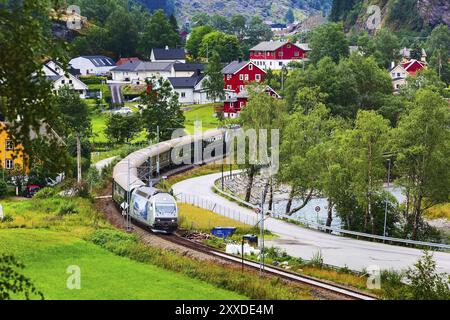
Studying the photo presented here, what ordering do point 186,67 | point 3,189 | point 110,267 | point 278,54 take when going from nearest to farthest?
point 110,267 < point 3,189 < point 186,67 < point 278,54

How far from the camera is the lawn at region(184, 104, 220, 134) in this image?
83.3m

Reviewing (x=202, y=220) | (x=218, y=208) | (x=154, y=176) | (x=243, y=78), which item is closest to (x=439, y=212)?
(x=218, y=208)

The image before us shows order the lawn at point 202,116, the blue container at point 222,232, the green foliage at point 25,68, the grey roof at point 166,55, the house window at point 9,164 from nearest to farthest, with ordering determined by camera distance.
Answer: the green foliage at point 25,68 < the blue container at point 222,232 < the house window at point 9,164 < the lawn at point 202,116 < the grey roof at point 166,55

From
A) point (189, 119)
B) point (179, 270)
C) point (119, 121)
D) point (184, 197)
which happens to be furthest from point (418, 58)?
point (179, 270)

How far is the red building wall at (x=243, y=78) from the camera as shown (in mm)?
101438

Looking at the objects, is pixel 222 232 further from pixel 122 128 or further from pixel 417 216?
pixel 122 128

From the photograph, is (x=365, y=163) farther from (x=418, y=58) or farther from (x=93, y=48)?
(x=93, y=48)

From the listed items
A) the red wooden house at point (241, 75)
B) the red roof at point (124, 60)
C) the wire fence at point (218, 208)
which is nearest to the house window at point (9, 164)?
the wire fence at point (218, 208)

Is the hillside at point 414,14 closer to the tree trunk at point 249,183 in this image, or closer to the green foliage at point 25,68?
the tree trunk at point 249,183

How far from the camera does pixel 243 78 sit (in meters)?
102

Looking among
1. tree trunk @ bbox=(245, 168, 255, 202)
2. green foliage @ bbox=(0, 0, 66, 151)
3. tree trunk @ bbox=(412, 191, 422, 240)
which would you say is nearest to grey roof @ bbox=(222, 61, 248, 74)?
tree trunk @ bbox=(245, 168, 255, 202)

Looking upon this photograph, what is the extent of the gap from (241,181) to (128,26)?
2908 inches

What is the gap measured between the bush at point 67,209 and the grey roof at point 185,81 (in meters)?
60.0

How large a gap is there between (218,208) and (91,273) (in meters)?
21.0
